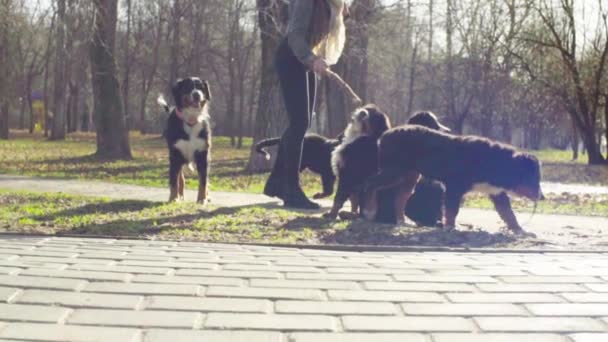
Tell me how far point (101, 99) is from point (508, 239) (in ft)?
50.1

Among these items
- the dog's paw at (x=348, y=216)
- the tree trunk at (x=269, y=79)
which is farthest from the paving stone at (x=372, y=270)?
the tree trunk at (x=269, y=79)

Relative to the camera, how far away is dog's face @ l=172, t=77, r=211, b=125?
333 inches

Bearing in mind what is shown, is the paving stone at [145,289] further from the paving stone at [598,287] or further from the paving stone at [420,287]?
the paving stone at [598,287]

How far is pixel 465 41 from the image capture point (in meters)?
33.3

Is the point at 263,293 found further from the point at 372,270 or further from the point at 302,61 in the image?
the point at 302,61

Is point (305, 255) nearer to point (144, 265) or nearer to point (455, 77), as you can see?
point (144, 265)

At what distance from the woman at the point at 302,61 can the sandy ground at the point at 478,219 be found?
39.2 inches

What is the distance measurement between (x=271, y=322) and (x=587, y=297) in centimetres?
173

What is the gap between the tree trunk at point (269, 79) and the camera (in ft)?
48.1

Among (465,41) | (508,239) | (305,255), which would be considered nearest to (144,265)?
(305,255)

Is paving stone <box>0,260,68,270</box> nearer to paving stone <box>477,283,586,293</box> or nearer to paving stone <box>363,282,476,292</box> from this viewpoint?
paving stone <box>363,282,476,292</box>

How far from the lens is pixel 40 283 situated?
345 centimetres

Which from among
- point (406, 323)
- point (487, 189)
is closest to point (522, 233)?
point (487, 189)

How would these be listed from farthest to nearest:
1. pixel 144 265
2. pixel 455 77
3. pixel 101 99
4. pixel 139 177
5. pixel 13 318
→ pixel 455 77
pixel 101 99
pixel 139 177
pixel 144 265
pixel 13 318
